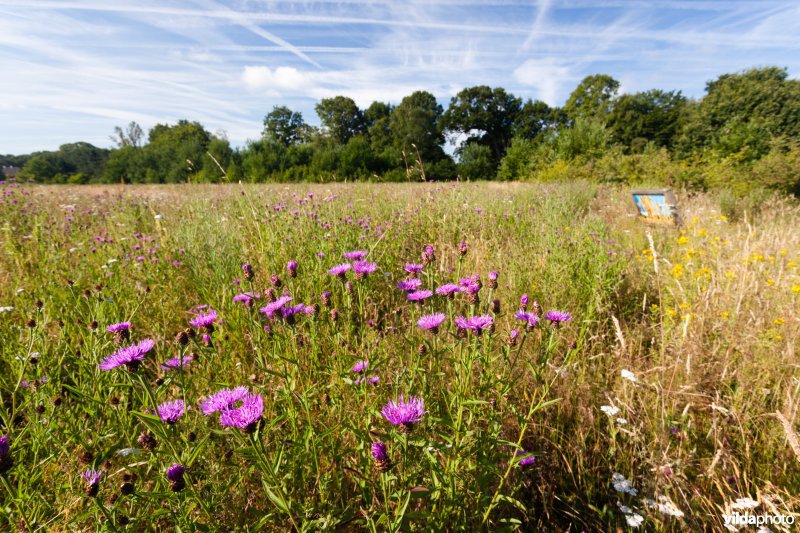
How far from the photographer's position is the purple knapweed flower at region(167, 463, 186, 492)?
91 cm

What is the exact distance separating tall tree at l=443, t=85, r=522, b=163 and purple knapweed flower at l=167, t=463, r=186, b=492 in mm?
48039

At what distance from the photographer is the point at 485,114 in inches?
1784

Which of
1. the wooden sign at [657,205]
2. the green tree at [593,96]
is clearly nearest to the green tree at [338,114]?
the green tree at [593,96]

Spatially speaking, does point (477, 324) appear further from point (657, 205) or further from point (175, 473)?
point (657, 205)

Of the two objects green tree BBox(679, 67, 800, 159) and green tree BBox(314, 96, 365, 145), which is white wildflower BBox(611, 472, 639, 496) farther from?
green tree BBox(314, 96, 365, 145)

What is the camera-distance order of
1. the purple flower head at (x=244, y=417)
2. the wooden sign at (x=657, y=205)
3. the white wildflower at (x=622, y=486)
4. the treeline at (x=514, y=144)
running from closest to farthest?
the purple flower head at (x=244, y=417)
the white wildflower at (x=622, y=486)
the wooden sign at (x=657, y=205)
the treeline at (x=514, y=144)

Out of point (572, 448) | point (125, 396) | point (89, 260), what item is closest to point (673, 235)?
point (572, 448)

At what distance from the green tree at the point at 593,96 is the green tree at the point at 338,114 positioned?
27328 millimetres

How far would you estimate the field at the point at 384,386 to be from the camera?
3.66 ft

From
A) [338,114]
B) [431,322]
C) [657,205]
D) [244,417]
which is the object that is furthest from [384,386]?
[338,114]

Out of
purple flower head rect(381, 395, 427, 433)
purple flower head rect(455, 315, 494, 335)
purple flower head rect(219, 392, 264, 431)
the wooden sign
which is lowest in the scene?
purple flower head rect(381, 395, 427, 433)

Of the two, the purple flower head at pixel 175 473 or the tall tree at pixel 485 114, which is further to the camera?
the tall tree at pixel 485 114

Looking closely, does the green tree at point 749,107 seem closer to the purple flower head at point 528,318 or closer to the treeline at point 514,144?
the treeline at point 514,144

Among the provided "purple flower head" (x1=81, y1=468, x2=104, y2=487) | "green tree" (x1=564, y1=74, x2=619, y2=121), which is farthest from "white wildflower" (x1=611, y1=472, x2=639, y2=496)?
"green tree" (x1=564, y1=74, x2=619, y2=121)
